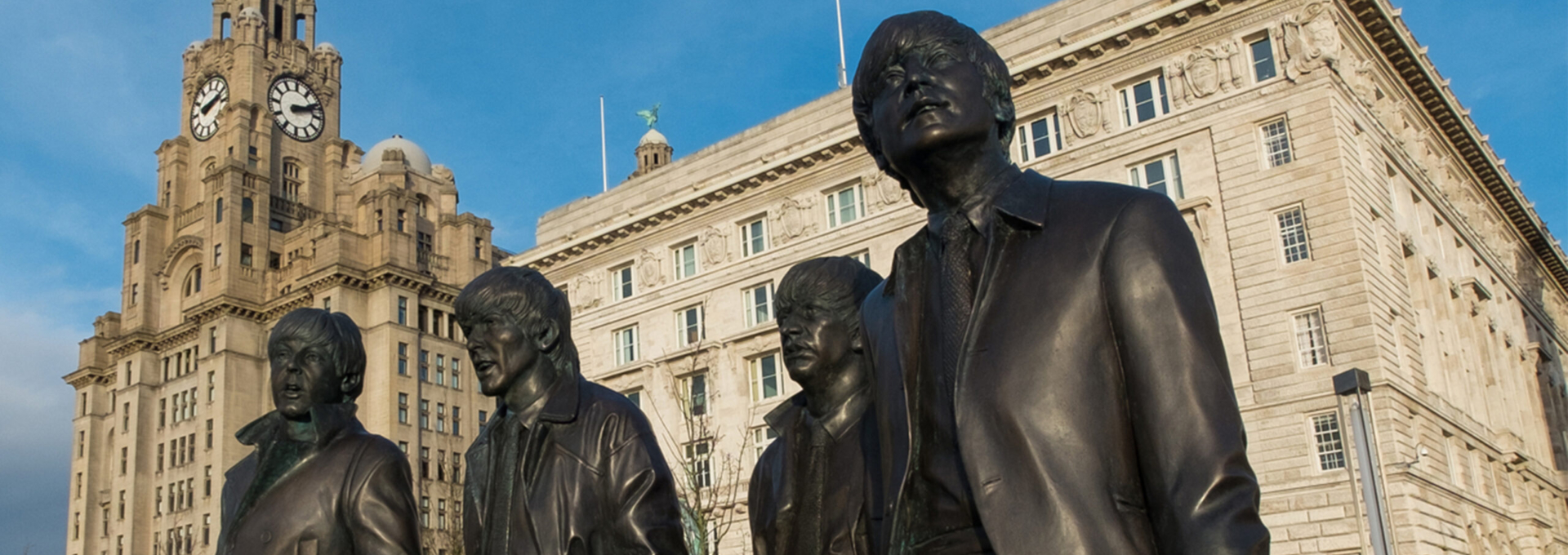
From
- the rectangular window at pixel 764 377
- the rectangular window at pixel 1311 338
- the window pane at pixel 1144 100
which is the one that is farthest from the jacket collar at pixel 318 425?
the rectangular window at pixel 764 377

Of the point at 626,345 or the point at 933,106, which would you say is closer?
the point at 933,106

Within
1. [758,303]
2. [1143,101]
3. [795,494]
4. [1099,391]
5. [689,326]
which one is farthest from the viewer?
[689,326]

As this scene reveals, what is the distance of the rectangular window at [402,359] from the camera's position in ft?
247

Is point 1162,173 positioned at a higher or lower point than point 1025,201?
higher

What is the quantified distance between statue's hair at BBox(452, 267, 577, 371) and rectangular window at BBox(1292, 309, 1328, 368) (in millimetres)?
32270

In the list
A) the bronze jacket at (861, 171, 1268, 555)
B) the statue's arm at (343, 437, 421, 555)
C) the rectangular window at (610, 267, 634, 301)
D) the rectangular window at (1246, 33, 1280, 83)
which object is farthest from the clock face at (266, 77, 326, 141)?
the bronze jacket at (861, 171, 1268, 555)

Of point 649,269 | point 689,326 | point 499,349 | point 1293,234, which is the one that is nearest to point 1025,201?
point 499,349

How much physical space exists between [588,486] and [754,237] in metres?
42.9

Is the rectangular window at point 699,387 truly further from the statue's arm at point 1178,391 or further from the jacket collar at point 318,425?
the statue's arm at point 1178,391

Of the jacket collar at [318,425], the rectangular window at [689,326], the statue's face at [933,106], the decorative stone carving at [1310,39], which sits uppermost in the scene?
the decorative stone carving at [1310,39]

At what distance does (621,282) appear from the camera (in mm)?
52969

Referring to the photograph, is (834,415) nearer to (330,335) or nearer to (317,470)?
(317,470)

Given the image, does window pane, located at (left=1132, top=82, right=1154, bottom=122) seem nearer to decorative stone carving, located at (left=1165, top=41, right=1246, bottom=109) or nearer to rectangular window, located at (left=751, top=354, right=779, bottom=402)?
decorative stone carving, located at (left=1165, top=41, right=1246, bottom=109)

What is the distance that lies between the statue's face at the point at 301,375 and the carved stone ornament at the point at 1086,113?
35.1 meters
